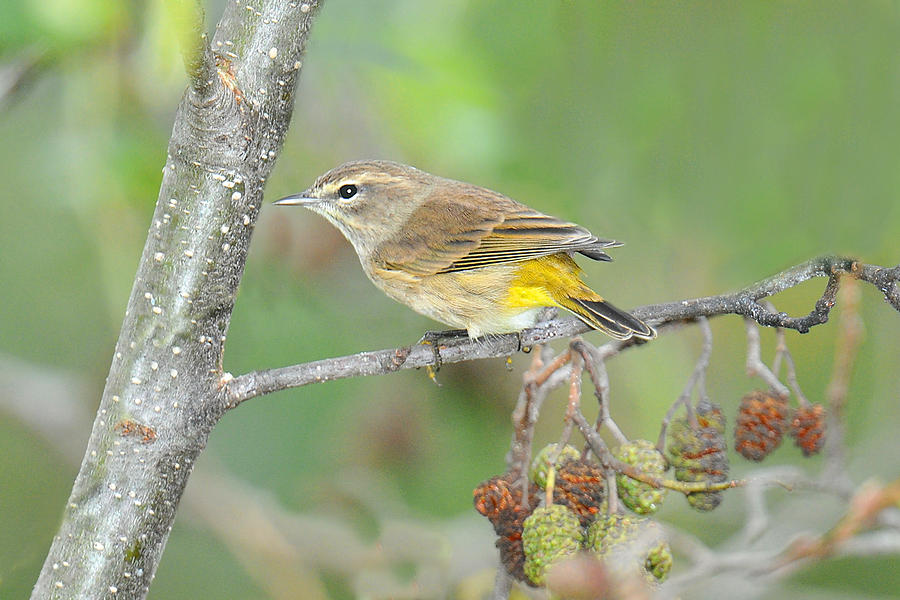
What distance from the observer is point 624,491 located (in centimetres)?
221

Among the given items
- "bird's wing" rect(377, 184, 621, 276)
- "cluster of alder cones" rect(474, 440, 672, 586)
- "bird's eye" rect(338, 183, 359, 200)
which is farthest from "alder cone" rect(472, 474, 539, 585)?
"bird's eye" rect(338, 183, 359, 200)

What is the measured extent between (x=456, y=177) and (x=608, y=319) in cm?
182

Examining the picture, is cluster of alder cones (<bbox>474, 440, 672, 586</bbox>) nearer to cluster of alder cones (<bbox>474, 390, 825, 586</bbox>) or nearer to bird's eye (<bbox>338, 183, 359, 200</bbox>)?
cluster of alder cones (<bbox>474, 390, 825, 586</bbox>)

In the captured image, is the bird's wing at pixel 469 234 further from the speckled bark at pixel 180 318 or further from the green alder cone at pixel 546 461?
the speckled bark at pixel 180 318

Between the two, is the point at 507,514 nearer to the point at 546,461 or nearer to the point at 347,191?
the point at 546,461

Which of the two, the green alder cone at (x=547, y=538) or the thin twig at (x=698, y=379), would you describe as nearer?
the green alder cone at (x=547, y=538)

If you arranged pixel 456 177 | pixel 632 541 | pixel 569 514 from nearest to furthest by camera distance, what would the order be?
1. pixel 632 541
2. pixel 569 514
3. pixel 456 177

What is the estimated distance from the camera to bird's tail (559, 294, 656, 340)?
237 cm

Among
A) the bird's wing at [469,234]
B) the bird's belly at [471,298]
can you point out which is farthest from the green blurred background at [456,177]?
the bird's belly at [471,298]

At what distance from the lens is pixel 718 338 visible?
4.48 meters

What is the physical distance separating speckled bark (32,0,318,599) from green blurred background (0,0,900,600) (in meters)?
0.88

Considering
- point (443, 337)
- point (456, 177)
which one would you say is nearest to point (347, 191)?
point (456, 177)

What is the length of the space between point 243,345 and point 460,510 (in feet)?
3.82

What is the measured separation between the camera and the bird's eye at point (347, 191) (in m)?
3.65
